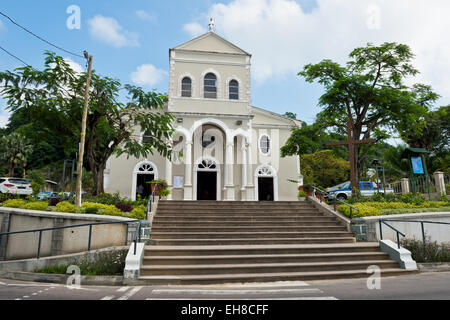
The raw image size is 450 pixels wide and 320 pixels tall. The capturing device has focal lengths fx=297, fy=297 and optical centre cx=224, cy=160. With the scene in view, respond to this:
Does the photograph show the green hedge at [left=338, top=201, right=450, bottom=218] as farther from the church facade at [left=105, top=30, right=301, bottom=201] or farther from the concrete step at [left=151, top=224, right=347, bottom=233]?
the church facade at [left=105, top=30, right=301, bottom=201]

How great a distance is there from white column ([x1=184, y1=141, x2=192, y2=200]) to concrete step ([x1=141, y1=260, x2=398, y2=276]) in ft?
34.3

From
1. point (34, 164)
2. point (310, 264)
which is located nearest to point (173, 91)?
point (310, 264)

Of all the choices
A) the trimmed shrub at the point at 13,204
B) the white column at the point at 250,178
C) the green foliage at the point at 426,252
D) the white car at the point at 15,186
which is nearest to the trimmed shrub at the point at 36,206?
the trimmed shrub at the point at 13,204

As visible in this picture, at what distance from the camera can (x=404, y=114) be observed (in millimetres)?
15203

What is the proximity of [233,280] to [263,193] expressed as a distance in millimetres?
14712

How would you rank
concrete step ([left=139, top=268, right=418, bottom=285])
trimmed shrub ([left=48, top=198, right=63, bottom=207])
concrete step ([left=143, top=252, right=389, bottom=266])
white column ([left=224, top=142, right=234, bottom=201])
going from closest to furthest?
concrete step ([left=139, top=268, right=418, bottom=285]) < concrete step ([left=143, top=252, right=389, bottom=266]) < trimmed shrub ([left=48, top=198, right=63, bottom=207]) < white column ([left=224, top=142, right=234, bottom=201])

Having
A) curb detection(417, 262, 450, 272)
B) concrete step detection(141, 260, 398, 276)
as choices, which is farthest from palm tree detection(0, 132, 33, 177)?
curb detection(417, 262, 450, 272)

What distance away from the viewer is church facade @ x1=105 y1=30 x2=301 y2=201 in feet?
63.0

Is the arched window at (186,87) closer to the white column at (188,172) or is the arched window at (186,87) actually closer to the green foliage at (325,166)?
the white column at (188,172)

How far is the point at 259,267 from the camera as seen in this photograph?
7.83m

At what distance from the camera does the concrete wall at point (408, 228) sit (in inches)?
411

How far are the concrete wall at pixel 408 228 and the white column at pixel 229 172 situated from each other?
354 inches

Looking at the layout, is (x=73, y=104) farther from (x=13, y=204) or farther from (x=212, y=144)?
(x=212, y=144)

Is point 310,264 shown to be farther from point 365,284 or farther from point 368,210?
point 368,210
